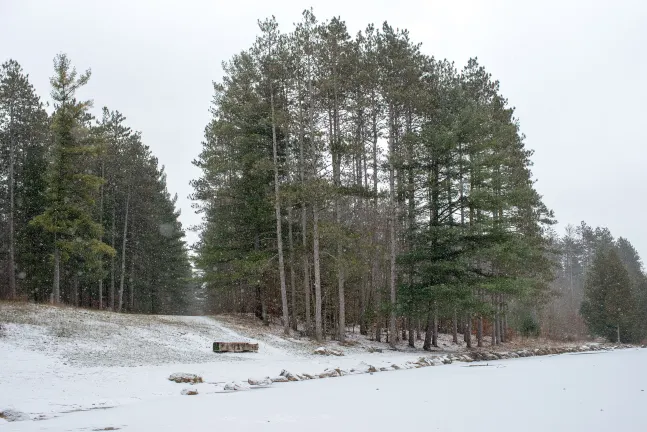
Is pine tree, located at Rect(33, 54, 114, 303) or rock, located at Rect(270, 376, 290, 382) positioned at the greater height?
pine tree, located at Rect(33, 54, 114, 303)

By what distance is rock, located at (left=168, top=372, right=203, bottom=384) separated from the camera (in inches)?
434

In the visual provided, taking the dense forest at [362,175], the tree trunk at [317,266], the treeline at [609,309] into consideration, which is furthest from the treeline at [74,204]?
the treeline at [609,309]

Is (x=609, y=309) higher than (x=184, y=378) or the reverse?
the reverse

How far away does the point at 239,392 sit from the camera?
1012 cm

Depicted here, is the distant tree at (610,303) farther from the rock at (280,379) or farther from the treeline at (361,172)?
the rock at (280,379)

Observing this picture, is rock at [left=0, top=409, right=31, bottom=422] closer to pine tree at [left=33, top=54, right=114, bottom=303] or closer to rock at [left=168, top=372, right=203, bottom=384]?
rock at [left=168, top=372, right=203, bottom=384]

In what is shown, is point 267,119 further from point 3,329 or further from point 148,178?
point 148,178

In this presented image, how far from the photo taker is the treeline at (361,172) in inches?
839

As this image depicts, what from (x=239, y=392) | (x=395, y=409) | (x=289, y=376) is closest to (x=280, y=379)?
(x=289, y=376)

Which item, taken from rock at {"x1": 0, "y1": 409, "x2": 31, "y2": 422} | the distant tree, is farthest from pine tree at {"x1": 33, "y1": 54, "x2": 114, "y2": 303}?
the distant tree

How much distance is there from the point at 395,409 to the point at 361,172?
19.2m

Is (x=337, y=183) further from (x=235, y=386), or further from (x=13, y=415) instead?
(x=13, y=415)

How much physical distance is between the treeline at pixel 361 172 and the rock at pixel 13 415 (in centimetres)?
1353

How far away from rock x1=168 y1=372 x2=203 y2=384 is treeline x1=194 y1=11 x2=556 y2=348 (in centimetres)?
954
